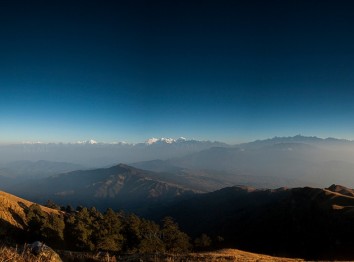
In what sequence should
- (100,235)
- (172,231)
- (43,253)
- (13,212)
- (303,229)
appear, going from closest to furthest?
(43,253) < (100,235) < (13,212) < (172,231) < (303,229)

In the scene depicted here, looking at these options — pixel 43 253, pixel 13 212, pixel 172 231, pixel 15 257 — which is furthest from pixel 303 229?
pixel 15 257

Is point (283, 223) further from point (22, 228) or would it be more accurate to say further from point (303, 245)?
point (22, 228)

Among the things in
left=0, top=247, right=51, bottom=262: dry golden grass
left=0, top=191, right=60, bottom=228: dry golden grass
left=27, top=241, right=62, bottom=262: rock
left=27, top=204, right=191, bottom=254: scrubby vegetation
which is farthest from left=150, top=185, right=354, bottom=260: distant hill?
left=0, top=191, right=60, bottom=228: dry golden grass

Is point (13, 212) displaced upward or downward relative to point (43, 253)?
downward

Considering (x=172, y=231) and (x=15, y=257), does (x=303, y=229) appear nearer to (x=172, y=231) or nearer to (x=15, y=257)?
(x=172, y=231)

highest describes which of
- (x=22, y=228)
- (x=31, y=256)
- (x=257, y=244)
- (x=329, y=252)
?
(x=31, y=256)

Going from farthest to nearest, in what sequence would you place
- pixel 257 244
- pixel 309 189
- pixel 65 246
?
pixel 309 189
pixel 257 244
pixel 65 246

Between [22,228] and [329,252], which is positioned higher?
[22,228]

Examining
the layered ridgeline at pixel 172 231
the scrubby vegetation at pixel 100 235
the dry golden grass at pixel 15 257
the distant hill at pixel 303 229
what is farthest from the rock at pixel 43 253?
the distant hill at pixel 303 229

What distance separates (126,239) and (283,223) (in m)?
94.0

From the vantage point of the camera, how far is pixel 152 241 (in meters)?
93.6

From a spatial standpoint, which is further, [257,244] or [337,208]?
[257,244]

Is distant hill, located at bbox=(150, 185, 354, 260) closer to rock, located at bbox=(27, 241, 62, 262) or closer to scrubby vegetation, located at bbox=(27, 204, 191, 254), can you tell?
scrubby vegetation, located at bbox=(27, 204, 191, 254)

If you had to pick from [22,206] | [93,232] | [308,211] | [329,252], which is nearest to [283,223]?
[308,211]
